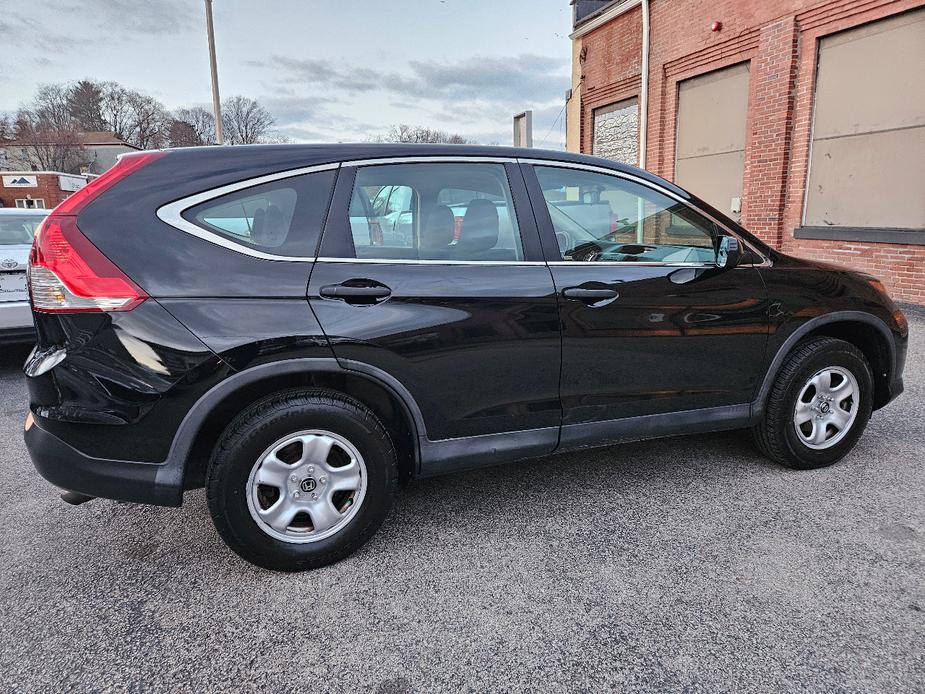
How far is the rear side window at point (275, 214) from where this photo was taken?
7.88ft

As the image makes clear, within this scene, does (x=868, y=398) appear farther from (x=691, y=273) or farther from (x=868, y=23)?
(x=868, y=23)

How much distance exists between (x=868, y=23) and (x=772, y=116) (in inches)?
66.9

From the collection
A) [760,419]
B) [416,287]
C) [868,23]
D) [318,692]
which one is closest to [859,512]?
[760,419]

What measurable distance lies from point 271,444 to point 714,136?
11132 mm

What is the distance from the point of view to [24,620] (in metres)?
2.29

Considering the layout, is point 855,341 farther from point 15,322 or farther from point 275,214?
point 15,322

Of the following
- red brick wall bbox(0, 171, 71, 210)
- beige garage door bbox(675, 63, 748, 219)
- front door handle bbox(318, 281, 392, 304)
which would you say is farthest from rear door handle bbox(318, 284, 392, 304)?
red brick wall bbox(0, 171, 71, 210)

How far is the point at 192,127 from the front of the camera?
64.1 metres

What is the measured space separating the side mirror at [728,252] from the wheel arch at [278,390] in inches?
67.2

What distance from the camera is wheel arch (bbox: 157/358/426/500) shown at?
234 centimetres

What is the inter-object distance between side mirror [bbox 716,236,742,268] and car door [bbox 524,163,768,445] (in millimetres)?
34

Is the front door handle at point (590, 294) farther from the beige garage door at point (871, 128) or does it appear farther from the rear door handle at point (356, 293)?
the beige garage door at point (871, 128)

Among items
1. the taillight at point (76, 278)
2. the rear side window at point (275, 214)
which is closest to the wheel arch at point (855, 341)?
the rear side window at point (275, 214)

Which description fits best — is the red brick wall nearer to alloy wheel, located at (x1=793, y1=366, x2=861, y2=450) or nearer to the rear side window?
the rear side window
